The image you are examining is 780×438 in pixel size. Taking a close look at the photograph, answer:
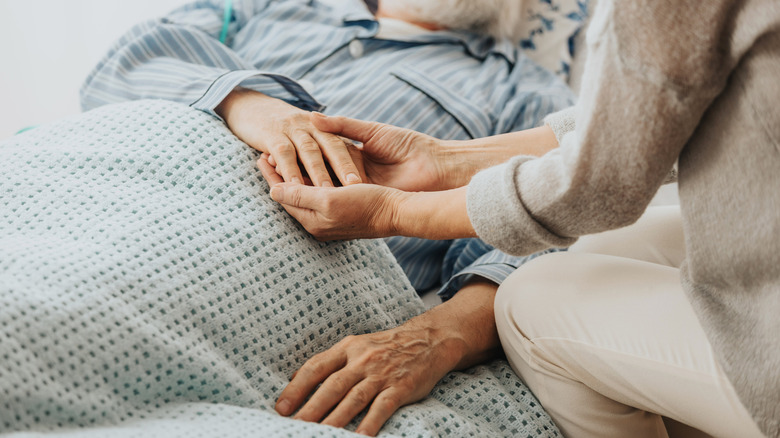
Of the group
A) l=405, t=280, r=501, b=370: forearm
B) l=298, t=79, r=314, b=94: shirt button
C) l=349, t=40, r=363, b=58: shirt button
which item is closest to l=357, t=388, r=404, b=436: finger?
l=405, t=280, r=501, b=370: forearm

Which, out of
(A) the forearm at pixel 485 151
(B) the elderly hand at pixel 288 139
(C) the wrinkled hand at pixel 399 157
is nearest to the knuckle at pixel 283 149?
(B) the elderly hand at pixel 288 139

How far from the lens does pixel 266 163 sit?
0.91 meters

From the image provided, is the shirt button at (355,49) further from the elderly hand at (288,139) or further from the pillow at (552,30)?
the pillow at (552,30)

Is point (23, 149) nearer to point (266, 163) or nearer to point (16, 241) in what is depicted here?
point (16, 241)

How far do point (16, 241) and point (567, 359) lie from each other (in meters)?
0.63

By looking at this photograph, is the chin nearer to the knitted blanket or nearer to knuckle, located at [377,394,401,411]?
the knitted blanket

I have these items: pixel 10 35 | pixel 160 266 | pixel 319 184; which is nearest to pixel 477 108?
pixel 319 184

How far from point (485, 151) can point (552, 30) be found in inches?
28.9

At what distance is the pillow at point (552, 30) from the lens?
5.31ft

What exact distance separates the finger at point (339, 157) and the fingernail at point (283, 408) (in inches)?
12.1

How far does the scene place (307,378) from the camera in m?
0.75

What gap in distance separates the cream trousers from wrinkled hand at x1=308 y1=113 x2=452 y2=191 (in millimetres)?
225

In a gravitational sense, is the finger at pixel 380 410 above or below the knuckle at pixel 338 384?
below

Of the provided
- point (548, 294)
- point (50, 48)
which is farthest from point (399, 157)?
point (50, 48)
